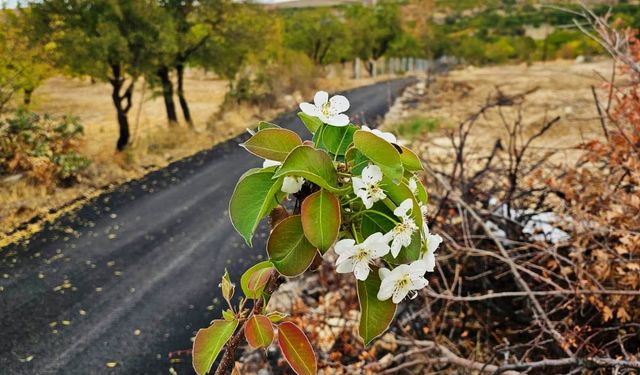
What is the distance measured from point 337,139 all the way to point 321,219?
9.6 inches

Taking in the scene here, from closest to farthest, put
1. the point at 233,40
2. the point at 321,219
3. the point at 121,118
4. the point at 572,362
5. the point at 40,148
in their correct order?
the point at 321,219
the point at 572,362
the point at 40,148
the point at 121,118
the point at 233,40

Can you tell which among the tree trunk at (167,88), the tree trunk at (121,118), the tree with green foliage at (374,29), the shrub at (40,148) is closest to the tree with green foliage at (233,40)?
the tree trunk at (167,88)

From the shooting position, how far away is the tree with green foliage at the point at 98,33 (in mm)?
11211

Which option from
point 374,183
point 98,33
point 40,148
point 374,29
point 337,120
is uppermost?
point 374,29

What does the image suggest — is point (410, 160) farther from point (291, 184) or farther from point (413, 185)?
Answer: point (291, 184)

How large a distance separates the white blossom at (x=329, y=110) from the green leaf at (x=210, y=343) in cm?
54

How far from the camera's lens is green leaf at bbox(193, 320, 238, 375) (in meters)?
1.20

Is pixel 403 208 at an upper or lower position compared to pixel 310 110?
lower

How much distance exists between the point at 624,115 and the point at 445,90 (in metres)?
23.0

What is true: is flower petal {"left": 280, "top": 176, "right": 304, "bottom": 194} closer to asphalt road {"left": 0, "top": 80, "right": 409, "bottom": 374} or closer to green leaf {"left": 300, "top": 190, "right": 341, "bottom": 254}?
green leaf {"left": 300, "top": 190, "right": 341, "bottom": 254}

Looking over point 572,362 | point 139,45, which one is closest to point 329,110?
point 572,362

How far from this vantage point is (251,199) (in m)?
1.08

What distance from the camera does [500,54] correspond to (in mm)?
50031

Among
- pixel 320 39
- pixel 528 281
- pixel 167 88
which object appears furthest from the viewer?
pixel 320 39
